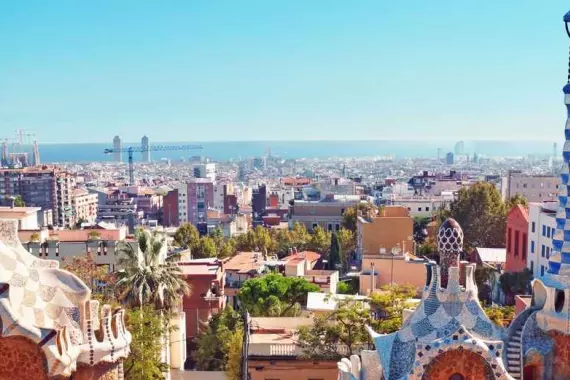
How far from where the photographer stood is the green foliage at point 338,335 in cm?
2112

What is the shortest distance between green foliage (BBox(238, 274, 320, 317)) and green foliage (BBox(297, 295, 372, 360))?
907cm

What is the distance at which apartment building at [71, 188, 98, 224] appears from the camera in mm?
130675

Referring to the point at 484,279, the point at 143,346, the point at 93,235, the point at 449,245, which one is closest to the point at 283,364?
the point at 143,346

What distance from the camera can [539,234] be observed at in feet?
130

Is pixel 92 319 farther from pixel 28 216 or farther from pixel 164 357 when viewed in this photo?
pixel 28 216

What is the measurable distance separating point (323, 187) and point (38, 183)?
64239mm

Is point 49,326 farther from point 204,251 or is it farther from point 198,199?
point 198,199

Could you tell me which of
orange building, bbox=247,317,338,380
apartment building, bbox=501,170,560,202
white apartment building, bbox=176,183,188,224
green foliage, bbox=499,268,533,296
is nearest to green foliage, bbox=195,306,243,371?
orange building, bbox=247,317,338,380

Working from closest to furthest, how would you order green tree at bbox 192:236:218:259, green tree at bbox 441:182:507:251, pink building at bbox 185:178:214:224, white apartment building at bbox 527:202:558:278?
1. white apartment building at bbox 527:202:558:278
2. green tree at bbox 192:236:218:259
3. green tree at bbox 441:182:507:251
4. pink building at bbox 185:178:214:224

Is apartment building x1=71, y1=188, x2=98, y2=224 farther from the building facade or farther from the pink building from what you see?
the building facade

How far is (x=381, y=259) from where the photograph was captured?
3816cm

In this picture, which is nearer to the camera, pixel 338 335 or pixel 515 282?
pixel 338 335

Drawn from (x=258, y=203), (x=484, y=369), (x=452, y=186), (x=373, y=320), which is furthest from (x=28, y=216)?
(x=452, y=186)

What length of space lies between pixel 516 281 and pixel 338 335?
66.2 feet
